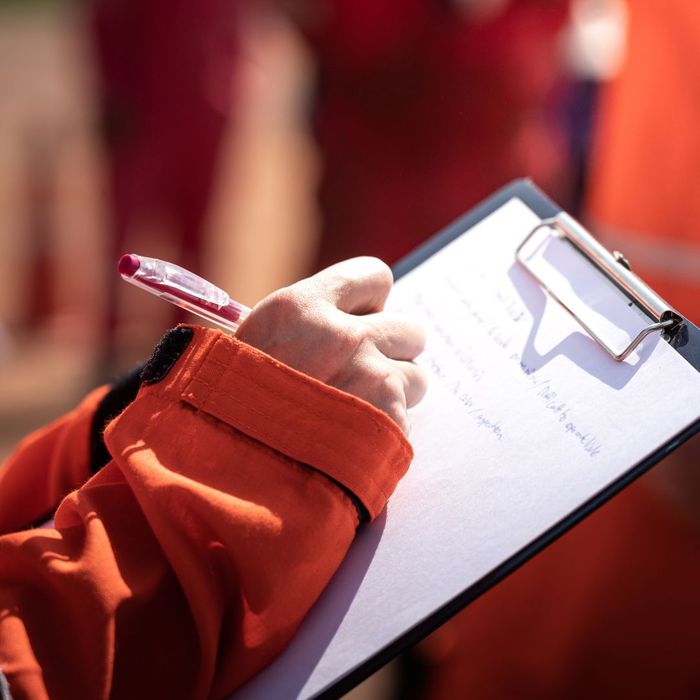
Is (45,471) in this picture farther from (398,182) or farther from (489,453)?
(398,182)

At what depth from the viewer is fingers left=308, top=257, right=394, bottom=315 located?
554 millimetres

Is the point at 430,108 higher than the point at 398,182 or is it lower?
higher

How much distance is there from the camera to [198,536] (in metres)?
0.50

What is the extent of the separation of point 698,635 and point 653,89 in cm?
71

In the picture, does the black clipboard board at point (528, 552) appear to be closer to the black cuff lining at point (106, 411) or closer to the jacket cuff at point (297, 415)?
the jacket cuff at point (297, 415)

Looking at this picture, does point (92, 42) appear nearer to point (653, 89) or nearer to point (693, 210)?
point (653, 89)

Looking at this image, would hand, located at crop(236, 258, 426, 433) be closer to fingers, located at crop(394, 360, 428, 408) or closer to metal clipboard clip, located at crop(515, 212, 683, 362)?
fingers, located at crop(394, 360, 428, 408)

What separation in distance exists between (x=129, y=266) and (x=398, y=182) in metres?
1.25

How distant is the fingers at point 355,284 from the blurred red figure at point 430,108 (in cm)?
106

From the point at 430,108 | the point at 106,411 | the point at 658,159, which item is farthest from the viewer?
the point at 430,108

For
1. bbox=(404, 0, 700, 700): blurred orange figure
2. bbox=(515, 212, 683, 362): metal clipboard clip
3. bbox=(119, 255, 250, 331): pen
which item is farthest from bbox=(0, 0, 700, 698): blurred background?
bbox=(119, 255, 250, 331): pen

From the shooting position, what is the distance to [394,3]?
1.75 metres

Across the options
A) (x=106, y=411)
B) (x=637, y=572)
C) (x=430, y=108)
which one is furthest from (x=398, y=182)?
(x=106, y=411)

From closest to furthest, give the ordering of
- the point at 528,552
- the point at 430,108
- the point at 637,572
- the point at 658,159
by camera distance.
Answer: the point at 528,552, the point at 637,572, the point at 658,159, the point at 430,108
